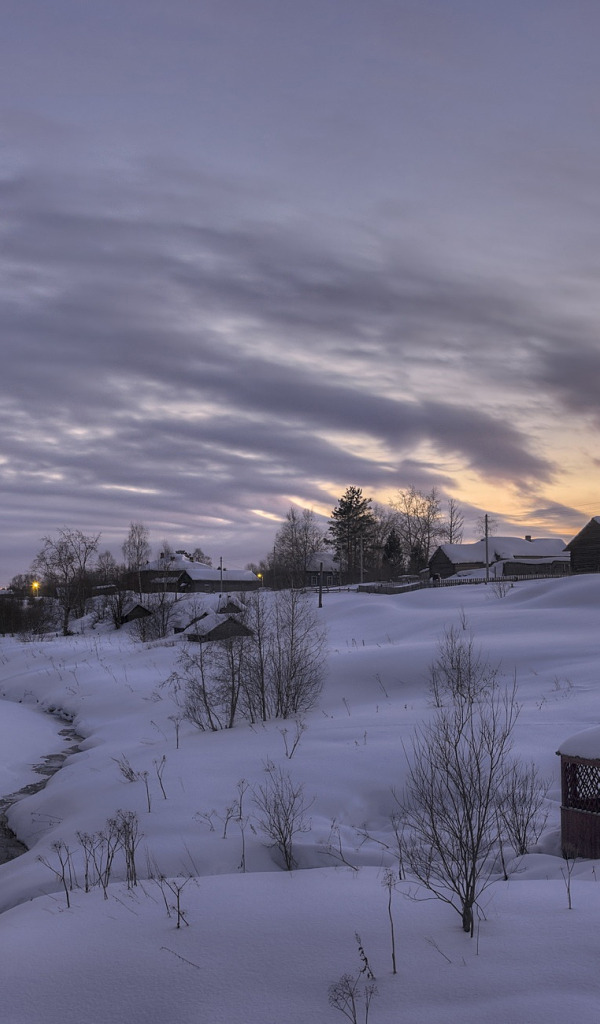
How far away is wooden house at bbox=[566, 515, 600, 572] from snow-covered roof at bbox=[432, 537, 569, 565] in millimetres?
23711

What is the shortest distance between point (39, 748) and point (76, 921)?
690 inches

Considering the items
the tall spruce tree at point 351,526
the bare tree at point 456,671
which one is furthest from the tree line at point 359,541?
the bare tree at point 456,671

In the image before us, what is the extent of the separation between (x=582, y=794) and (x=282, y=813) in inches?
188

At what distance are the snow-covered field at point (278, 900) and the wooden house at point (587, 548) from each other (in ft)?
119

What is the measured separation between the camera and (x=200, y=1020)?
18.9ft

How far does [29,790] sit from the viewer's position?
19125mm

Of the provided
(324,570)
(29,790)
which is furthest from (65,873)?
(324,570)

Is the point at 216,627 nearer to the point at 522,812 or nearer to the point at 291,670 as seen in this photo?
the point at 291,670

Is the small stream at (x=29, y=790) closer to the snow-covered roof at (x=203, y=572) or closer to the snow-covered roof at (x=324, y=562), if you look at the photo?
the snow-covered roof at (x=203, y=572)

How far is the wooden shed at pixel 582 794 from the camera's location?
8.77m

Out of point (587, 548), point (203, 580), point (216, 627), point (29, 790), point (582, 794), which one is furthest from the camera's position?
point (203, 580)

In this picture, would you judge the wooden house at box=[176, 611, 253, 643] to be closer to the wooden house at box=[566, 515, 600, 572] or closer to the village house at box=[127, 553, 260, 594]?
the wooden house at box=[566, 515, 600, 572]

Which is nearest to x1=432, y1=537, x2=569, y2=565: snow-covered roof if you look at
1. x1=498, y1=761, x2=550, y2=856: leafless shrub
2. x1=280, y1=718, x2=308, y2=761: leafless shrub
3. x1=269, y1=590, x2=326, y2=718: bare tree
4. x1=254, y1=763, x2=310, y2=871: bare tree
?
x1=269, y1=590, x2=326, y2=718: bare tree

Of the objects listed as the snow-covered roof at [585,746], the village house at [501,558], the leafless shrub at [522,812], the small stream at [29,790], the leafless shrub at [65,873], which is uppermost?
the village house at [501,558]
